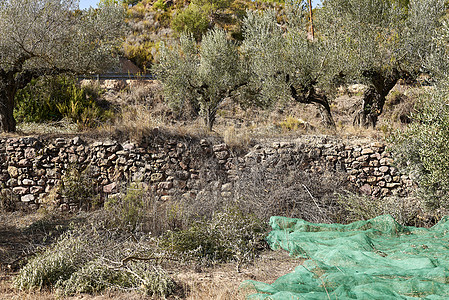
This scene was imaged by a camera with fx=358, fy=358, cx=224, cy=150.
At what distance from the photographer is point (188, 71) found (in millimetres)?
11812

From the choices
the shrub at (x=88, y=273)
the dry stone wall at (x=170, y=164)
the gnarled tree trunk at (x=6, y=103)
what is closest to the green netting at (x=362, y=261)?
the shrub at (x=88, y=273)

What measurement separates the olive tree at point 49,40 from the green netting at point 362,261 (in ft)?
20.2

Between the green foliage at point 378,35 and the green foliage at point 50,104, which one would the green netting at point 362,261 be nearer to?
the green foliage at point 378,35

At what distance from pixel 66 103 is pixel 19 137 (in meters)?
4.16

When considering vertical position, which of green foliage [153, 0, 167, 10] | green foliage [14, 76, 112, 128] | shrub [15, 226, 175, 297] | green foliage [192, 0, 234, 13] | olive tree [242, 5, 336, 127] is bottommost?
shrub [15, 226, 175, 297]

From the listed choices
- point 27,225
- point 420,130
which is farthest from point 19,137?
point 420,130

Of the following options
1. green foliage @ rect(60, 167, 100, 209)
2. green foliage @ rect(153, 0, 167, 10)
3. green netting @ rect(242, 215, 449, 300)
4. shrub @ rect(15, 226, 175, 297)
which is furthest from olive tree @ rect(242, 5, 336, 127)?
green foliage @ rect(153, 0, 167, 10)

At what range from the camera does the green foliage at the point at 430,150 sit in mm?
6133

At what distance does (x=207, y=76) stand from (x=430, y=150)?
284 inches

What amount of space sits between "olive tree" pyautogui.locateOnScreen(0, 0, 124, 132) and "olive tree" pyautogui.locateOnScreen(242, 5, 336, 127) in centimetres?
407

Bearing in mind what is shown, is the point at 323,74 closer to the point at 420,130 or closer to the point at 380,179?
the point at 380,179

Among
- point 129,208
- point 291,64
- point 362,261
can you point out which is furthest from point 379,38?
point 129,208

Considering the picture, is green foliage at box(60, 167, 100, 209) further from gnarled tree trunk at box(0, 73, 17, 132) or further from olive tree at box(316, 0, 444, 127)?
olive tree at box(316, 0, 444, 127)

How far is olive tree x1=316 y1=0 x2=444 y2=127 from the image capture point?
32.8 ft
